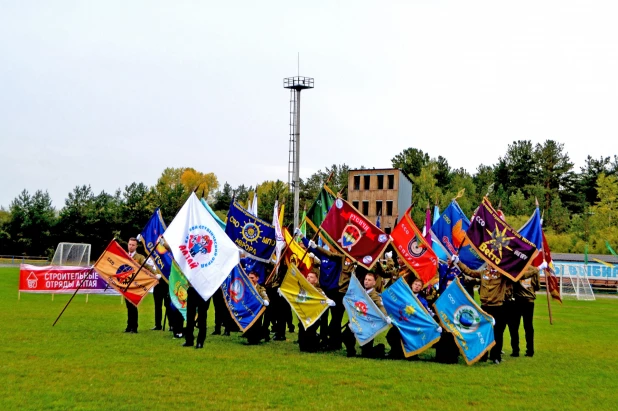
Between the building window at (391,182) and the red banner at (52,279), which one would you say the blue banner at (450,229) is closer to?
the red banner at (52,279)

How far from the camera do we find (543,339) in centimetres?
1892

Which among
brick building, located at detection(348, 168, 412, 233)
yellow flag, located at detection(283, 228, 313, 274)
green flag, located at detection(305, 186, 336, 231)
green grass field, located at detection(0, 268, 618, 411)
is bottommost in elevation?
green grass field, located at detection(0, 268, 618, 411)

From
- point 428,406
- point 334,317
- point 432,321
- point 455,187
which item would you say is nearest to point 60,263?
point 334,317

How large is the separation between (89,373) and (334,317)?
5919 millimetres

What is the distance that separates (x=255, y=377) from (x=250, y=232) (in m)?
5.79

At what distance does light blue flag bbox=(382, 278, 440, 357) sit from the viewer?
1373 cm

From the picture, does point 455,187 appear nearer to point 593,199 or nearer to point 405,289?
point 593,199

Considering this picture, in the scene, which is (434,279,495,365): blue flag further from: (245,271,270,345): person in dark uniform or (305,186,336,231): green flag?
(305,186,336,231): green flag

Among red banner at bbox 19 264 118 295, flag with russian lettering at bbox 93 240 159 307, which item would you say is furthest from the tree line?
flag with russian lettering at bbox 93 240 159 307

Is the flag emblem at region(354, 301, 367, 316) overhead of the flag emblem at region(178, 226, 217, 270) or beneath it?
beneath

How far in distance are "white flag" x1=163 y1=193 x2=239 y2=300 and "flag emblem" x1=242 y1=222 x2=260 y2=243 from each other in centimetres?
157

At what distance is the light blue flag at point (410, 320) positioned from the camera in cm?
1373

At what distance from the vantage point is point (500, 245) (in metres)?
14.8

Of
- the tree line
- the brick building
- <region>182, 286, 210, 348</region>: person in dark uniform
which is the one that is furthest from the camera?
the brick building
